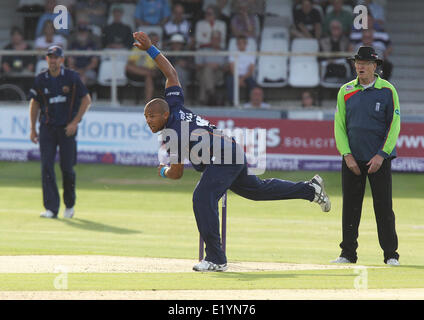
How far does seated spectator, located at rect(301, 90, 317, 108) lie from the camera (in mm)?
19812

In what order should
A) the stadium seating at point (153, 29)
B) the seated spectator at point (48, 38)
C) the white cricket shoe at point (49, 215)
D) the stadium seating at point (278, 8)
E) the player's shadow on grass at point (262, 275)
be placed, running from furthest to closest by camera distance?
the stadium seating at point (278, 8) < the stadium seating at point (153, 29) < the seated spectator at point (48, 38) < the white cricket shoe at point (49, 215) < the player's shadow on grass at point (262, 275)

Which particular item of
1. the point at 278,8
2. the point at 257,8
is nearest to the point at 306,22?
the point at 278,8

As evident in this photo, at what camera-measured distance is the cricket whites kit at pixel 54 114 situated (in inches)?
545

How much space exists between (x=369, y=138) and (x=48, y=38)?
47.0 feet

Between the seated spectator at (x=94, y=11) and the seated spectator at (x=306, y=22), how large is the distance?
16.4 ft

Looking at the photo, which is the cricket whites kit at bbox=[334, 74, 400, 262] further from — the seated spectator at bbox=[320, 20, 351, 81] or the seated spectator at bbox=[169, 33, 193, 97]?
the seated spectator at bbox=[169, 33, 193, 97]

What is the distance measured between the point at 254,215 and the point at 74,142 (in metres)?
3.14

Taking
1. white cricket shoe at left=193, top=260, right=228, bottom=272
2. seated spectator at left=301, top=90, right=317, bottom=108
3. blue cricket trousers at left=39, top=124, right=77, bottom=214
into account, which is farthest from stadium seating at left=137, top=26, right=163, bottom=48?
white cricket shoe at left=193, top=260, right=228, bottom=272

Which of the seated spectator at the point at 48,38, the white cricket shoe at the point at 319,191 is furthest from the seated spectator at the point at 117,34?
the white cricket shoe at the point at 319,191

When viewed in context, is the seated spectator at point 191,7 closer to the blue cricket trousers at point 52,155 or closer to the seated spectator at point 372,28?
the seated spectator at point 372,28

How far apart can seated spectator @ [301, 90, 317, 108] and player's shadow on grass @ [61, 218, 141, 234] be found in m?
7.60
